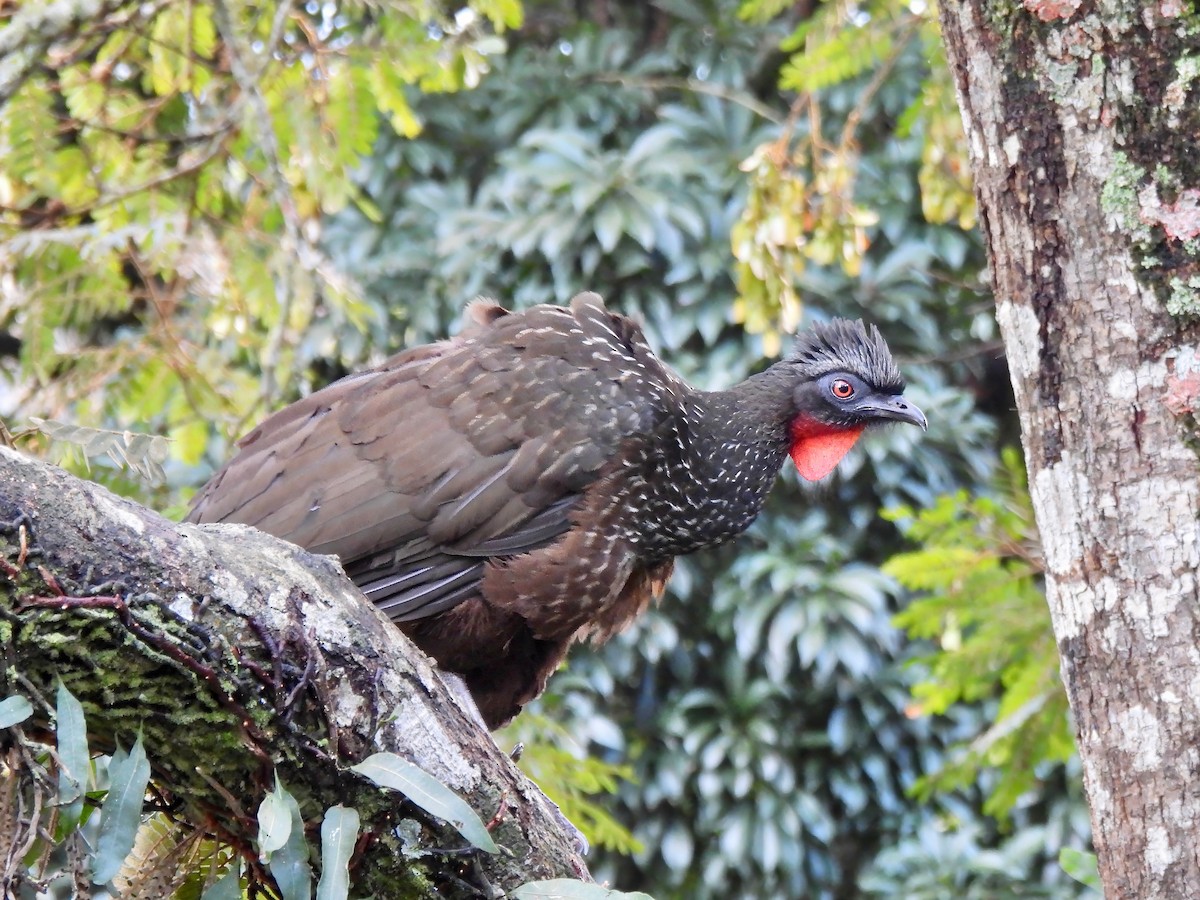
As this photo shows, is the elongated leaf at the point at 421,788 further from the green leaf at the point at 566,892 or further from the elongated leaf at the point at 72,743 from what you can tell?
the elongated leaf at the point at 72,743

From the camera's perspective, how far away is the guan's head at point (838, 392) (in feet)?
11.5

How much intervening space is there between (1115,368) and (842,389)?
1.54m

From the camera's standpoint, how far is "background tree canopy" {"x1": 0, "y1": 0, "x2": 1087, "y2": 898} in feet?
13.5

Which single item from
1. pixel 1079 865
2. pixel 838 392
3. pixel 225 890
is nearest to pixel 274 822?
pixel 225 890

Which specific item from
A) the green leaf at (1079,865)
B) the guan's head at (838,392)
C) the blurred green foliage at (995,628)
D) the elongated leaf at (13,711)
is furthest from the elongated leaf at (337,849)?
the blurred green foliage at (995,628)

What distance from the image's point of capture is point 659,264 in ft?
19.1

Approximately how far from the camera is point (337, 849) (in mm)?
1565

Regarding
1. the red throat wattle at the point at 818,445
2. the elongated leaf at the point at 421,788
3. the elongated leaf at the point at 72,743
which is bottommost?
the red throat wattle at the point at 818,445

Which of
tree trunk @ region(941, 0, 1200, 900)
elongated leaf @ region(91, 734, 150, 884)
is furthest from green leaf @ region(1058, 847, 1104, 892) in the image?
elongated leaf @ region(91, 734, 150, 884)

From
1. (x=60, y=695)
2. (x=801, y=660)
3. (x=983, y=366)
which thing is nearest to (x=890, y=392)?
(x=801, y=660)

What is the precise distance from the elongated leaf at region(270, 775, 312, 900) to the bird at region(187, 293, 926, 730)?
142 centimetres

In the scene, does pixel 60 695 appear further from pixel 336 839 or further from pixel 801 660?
pixel 801 660

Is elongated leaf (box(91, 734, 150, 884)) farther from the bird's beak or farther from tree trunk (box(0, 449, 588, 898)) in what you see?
the bird's beak

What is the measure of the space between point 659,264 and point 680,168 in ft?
→ 1.53
